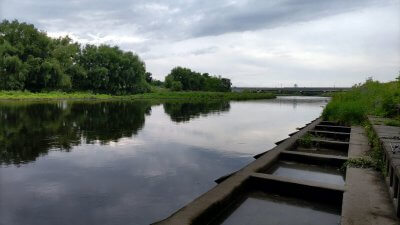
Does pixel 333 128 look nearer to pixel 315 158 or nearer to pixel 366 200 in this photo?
pixel 315 158

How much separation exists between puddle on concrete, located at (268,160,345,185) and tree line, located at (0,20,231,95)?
205 ft

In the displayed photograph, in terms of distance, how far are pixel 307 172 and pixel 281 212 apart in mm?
3767

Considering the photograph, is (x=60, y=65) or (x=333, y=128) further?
(x=60, y=65)

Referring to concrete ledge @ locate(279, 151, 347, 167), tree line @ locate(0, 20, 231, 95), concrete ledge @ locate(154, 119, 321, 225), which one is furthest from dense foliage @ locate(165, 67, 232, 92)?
concrete ledge @ locate(154, 119, 321, 225)

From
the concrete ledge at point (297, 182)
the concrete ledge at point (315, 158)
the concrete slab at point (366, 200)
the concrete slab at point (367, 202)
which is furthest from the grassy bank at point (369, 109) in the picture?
the concrete ledge at point (297, 182)

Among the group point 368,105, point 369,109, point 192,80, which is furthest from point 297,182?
point 192,80

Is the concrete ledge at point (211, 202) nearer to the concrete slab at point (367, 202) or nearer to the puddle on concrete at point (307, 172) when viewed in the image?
the puddle on concrete at point (307, 172)

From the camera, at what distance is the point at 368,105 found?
21.2m

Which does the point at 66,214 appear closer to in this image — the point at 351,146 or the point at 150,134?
the point at 351,146

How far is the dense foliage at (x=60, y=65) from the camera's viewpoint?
209 ft

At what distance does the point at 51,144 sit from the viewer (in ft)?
45.4

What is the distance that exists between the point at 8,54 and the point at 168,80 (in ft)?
214

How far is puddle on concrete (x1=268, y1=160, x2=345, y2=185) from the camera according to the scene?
9.70 meters

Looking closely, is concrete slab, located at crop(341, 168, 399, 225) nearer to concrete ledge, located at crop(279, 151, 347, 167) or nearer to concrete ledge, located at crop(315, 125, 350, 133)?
concrete ledge, located at crop(279, 151, 347, 167)
